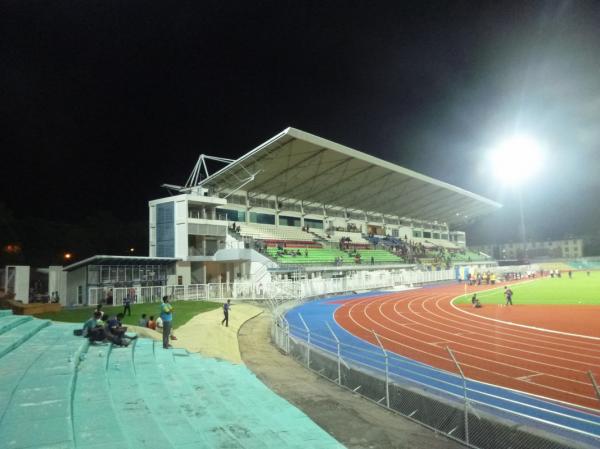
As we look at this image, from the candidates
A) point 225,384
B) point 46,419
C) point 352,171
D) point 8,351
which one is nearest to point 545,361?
point 225,384

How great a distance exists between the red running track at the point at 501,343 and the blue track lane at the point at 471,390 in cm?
46

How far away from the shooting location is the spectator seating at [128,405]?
4.76 meters

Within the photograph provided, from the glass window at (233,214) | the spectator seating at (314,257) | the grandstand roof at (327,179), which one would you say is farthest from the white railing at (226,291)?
the grandstand roof at (327,179)

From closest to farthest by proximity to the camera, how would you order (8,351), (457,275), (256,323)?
(8,351)
(256,323)
(457,275)

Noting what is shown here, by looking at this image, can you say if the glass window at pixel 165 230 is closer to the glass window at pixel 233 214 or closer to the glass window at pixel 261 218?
the glass window at pixel 233 214

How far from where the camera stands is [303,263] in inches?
1501

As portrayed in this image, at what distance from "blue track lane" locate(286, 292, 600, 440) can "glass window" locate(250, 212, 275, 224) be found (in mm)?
22904

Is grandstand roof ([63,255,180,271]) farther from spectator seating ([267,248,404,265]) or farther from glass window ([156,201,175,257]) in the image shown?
spectator seating ([267,248,404,265])

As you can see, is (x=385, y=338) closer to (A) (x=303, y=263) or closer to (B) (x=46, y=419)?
(B) (x=46, y=419)

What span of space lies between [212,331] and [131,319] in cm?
458

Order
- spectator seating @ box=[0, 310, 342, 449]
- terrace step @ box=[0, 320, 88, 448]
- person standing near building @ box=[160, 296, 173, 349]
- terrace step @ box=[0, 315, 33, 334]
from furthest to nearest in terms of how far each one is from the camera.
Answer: person standing near building @ box=[160, 296, 173, 349], terrace step @ box=[0, 315, 33, 334], spectator seating @ box=[0, 310, 342, 449], terrace step @ box=[0, 320, 88, 448]

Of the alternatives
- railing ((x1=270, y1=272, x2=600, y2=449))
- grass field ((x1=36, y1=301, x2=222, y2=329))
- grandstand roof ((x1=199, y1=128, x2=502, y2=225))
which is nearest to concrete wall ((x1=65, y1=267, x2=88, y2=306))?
grass field ((x1=36, y1=301, x2=222, y2=329))

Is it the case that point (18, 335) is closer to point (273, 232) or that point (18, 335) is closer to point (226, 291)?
point (226, 291)

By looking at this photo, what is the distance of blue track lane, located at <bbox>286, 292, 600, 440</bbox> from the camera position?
6402 millimetres
